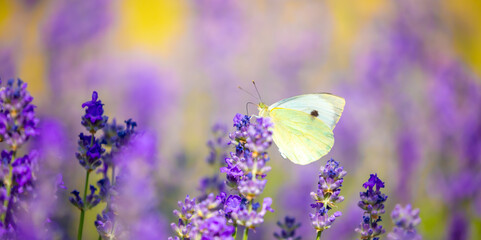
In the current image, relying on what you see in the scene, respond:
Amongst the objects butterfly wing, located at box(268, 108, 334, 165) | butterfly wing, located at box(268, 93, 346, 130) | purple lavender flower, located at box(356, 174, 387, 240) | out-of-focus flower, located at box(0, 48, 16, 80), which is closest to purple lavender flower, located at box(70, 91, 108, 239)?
purple lavender flower, located at box(356, 174, 387, 240)

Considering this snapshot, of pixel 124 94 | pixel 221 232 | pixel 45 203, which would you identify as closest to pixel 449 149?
pixel 221 232

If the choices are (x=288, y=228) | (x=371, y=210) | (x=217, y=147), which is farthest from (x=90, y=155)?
(x=217, y=147)

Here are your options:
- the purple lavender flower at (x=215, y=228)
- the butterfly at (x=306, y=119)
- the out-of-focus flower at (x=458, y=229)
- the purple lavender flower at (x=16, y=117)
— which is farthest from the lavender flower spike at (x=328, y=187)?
the out-of-focus flower at (x=458, y=229)

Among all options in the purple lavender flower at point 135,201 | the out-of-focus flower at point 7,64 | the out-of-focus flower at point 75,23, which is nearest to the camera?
the purple lavender flower at point 135,201

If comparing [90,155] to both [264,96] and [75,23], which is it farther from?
[264,96]

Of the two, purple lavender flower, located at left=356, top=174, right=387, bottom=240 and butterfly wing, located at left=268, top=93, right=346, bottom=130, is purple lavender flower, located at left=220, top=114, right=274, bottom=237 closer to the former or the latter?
purple lavender flower, located at left=356, top=174, right=387, bottom=240

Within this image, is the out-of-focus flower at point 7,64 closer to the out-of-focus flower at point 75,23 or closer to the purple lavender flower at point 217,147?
the out-of-focus flower at point 75,23
